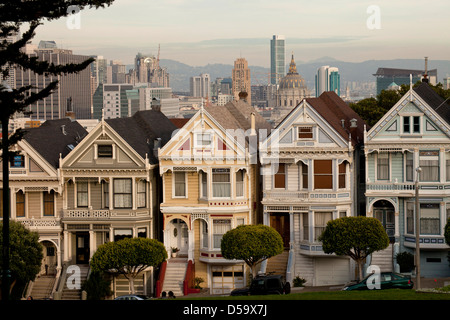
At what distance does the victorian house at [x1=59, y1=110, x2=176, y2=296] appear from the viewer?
173ft

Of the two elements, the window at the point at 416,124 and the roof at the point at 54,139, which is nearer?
the window at the point at 416,124

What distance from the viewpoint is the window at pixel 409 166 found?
51.3 meters

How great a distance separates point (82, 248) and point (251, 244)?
1012cm

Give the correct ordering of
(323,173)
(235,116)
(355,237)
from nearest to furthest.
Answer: (355,237), (323,173), (235,116)

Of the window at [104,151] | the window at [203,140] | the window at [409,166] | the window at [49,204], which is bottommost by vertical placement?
the window at [49,204]

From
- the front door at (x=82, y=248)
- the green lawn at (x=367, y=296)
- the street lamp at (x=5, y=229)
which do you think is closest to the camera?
the green lawn at (x=367, y=296)

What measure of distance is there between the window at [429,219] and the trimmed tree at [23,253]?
64.4 feet

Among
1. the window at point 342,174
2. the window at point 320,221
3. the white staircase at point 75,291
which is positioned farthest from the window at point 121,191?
the window at point 342,174

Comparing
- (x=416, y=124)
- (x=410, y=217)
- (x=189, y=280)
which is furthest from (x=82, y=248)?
(x=416, y=124)

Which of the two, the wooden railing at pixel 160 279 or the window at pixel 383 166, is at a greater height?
the window at pixel 383 166

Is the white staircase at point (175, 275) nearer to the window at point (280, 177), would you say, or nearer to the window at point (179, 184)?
the window at point (179, 184)

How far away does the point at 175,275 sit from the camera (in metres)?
52.2

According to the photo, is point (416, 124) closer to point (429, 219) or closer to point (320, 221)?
point (429, 219)
